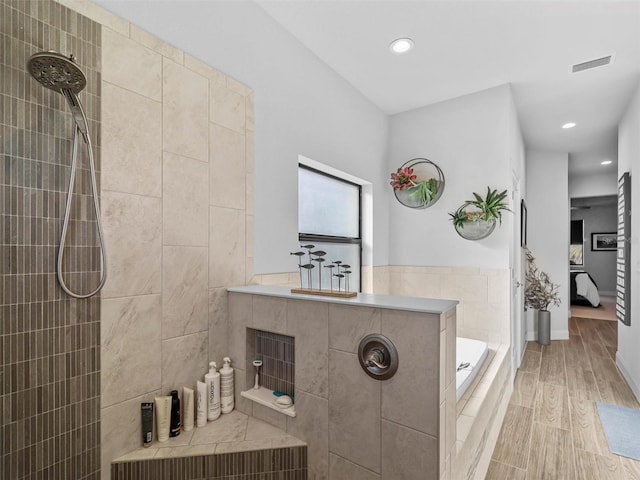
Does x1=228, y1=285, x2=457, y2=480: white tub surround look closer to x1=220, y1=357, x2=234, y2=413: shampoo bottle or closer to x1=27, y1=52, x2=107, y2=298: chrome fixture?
x1=220, y1=357, x2=234, y2=413: shampoo bottle

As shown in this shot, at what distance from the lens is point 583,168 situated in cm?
579

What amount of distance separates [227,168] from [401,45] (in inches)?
61.2

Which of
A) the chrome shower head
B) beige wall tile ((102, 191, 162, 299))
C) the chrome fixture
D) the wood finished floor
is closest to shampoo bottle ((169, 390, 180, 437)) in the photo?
beige wall tile ((102, 191, 162, 299))

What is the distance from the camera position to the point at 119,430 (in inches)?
53.0

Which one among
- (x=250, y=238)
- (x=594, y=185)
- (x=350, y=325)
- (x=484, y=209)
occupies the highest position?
(x=594, y=185)

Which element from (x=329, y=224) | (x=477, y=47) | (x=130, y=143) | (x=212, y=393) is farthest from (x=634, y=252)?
(x=130, y=143)

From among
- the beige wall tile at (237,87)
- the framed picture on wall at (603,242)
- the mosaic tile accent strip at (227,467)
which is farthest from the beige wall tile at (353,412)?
the framed picture on wall at (603,242)

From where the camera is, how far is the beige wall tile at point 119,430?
51.5 inches

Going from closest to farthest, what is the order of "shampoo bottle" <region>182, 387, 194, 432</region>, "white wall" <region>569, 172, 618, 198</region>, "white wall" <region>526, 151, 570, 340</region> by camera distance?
"shampoo bottle" <region>182, 387, 194, 432</region>
"white wall" <region>526, 151, 570, 340</region>
"white wall" <region>569, 172, 618, 198</region>

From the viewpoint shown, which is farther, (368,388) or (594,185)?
(594,185)

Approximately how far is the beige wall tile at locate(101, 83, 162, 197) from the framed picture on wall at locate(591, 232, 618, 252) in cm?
1050

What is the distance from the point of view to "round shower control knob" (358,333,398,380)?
118cm

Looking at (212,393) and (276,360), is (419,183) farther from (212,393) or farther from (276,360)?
(212,393)

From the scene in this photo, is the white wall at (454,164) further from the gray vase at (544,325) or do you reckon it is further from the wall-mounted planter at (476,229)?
the gray vase at (544,325)
